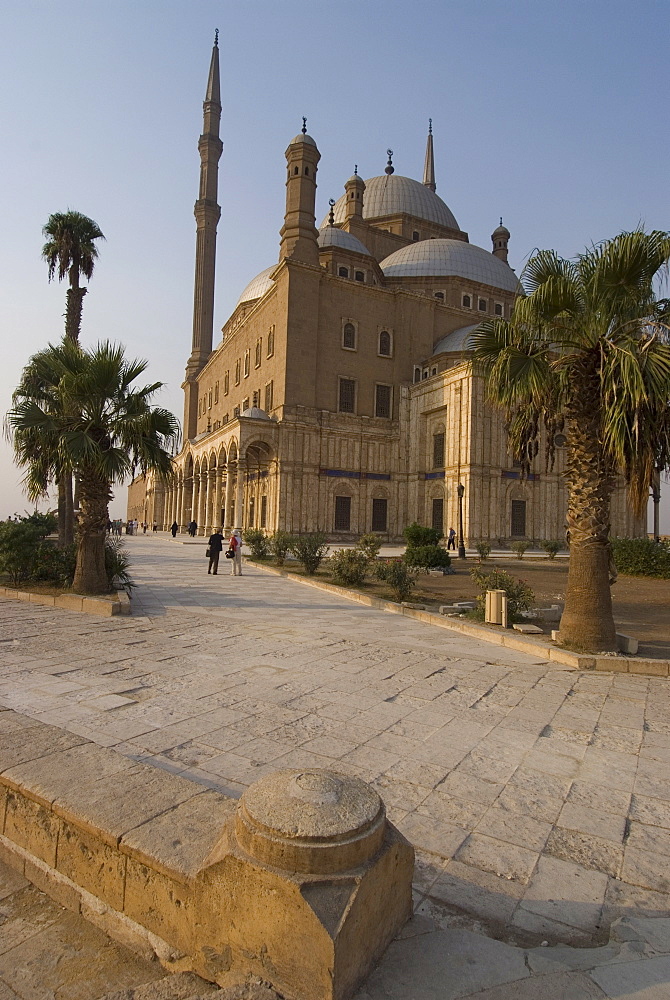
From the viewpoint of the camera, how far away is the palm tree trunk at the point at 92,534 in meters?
9.95

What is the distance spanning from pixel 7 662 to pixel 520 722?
16.5 feet

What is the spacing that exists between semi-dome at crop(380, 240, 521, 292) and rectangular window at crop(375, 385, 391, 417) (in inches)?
434

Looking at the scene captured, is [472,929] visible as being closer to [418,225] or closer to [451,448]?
[451,448]

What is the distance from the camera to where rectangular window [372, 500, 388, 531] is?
37.3m

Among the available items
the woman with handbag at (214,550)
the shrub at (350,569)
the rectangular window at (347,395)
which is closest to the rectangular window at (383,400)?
the rectangular window at (347,395)

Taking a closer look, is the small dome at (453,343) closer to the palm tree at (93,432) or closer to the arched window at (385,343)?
the arched window at (385,343)

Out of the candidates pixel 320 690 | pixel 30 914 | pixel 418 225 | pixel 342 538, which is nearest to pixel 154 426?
pixel 320 690

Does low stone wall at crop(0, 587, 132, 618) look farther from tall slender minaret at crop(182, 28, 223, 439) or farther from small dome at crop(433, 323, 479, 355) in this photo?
tall slender minaret at crop(182, 28, 223, 439)

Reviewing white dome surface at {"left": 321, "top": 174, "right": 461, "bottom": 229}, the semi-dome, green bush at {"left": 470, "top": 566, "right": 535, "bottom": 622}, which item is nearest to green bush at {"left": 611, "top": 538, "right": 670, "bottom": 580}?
green bush at {"left": 470, "top": 566, "right": 535, "bottom": 622}

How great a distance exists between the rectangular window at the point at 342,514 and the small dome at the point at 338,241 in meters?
19.1

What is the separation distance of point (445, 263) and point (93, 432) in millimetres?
40154

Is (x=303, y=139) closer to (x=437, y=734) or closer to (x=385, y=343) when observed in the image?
(x=385, y=343)

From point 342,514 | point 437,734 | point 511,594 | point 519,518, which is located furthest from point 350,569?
point 519,518

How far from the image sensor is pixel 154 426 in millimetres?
10156
